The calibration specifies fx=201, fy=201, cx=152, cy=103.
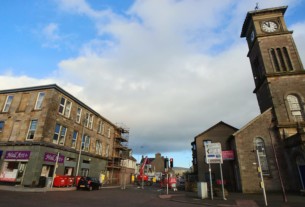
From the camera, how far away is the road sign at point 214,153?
59.6 feet

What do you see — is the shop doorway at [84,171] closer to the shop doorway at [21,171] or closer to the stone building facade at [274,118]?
the shop doorway at [21,171]

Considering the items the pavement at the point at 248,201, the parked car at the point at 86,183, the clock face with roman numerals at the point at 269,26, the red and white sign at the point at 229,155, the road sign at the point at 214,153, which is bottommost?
the pavement at the point at 248,201

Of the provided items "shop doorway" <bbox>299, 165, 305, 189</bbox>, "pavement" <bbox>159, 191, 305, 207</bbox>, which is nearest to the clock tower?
"shop doorway" <bbox>299, 165, 305, 189</bbox>

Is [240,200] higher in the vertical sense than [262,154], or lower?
lower

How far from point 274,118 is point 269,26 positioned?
47.4 ft

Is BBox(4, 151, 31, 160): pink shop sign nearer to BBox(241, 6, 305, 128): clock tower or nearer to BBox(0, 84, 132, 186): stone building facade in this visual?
BBox(0, 84, 132, 186): stone building facade

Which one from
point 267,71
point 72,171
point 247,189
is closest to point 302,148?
point 247,189

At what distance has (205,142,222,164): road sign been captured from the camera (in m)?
18.2

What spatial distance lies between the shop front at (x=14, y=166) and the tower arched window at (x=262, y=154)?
2647 centimetres

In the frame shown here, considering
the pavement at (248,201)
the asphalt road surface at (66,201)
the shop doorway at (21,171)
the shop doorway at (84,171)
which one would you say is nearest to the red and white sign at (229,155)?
the pavement at (248,201)

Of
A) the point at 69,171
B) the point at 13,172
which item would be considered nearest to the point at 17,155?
the point at 13,172

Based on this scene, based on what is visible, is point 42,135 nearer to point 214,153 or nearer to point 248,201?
point 214,153

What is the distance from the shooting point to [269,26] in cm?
2991

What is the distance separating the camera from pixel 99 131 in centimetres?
3650
